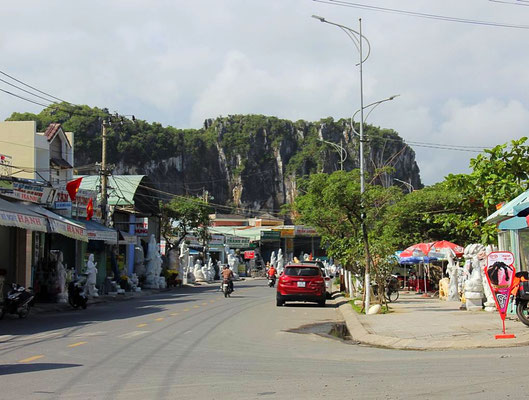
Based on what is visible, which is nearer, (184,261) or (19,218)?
(19,218)

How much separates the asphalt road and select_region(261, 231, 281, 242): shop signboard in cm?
7119

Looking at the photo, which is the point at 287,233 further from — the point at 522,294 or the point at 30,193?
the point at 522,294

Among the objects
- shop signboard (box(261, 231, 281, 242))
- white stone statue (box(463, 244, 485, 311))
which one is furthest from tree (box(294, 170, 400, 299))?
shop signboard (box(261, 231, 281, 242))

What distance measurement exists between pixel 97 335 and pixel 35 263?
14858 mm

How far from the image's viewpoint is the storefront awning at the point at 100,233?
32.9 metres

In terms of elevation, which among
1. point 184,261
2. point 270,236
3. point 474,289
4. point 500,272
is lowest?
point 474,289

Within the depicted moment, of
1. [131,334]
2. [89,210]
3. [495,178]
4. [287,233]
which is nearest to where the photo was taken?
[131,334]

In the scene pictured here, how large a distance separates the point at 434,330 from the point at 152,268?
30.3 meters

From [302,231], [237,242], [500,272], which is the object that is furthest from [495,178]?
[302,231]

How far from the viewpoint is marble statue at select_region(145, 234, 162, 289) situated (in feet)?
140

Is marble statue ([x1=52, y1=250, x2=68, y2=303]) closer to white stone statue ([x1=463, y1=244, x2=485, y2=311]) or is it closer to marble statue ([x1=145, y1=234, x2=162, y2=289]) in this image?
marble statue ([x1=145, y1=234, x2=162, y2=289])

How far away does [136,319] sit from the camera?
63.8 feet

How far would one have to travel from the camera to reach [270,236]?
89.0 metres

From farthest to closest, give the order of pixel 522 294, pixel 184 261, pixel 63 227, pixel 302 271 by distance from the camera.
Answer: pixel 184 261 < pixel 302 271 < pixel 63 227 < pixel 522 294
